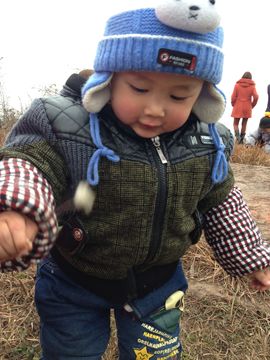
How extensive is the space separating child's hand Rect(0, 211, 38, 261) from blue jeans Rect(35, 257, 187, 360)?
0.61m

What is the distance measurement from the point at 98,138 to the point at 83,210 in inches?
8.4

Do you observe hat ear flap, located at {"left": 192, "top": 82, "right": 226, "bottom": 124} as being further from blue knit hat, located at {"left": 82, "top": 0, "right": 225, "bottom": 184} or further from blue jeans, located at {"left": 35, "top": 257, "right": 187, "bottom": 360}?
blue jeans, located at {"left": 35, "top": 257, "right": 187, "bottom": 360}

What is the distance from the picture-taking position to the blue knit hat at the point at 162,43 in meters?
1.19

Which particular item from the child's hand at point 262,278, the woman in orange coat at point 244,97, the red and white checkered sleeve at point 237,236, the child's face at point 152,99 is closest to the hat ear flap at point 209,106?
the child's face at point 152,99

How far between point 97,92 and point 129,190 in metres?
0.29

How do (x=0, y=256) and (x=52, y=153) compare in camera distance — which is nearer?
(x=0, y=256)

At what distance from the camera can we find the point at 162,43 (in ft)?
4.02

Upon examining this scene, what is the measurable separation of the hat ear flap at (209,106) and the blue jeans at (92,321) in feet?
1.96

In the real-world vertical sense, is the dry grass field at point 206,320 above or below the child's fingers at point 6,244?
below

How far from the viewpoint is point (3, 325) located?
213 cm

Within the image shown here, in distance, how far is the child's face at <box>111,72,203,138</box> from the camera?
49.4 inches

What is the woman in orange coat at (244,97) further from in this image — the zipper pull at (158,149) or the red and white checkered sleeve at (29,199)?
the red and white checkered sleeve at (29,199)

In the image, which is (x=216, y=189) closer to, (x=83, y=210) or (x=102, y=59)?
(x=83, y=210)

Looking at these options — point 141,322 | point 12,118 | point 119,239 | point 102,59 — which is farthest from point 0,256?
point 12,118
